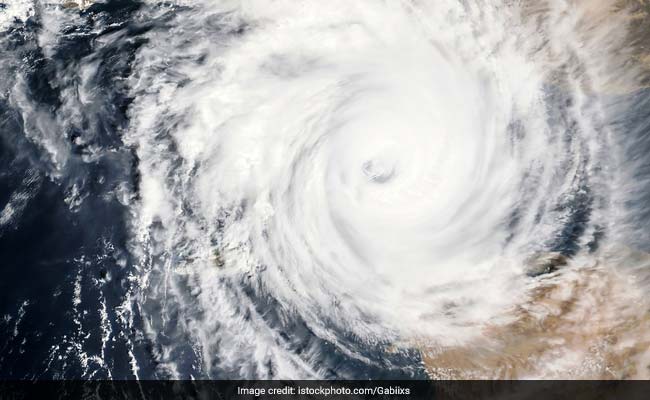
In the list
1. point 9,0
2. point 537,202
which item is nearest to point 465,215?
point 537,202

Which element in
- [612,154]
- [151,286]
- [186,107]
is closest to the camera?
[612,154]

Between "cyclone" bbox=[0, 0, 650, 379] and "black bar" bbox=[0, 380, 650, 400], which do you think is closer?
"black bar" bbox=[0, 380, 650, 400]

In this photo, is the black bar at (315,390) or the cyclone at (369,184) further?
the cyclone at (369,184)

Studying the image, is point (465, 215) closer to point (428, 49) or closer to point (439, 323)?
point (439, 323)

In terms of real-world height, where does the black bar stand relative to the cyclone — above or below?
below

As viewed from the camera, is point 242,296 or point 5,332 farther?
point 242,296

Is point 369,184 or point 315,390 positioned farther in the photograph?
point 369,184

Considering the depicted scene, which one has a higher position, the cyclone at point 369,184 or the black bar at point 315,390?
the cyclone at point 369,184

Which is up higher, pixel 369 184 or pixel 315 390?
pixel 369 184
